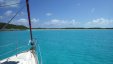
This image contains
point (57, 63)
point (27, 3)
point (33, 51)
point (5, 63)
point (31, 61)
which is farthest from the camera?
point (57, 63)

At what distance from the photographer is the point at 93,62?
707 inches

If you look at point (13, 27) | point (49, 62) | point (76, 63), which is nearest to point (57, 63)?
point (49, 62)

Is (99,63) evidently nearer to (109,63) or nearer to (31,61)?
(109,63)

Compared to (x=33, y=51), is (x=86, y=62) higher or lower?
lower

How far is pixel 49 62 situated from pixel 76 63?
3.32 metres

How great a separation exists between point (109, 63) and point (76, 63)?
4.13 m

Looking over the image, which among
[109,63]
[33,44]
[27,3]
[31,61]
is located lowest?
[109,63]

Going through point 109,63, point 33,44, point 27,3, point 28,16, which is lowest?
point 109,63

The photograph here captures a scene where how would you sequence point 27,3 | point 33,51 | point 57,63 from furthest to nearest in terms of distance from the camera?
1. point 57,63
2. point 33,51
3. point 27,3

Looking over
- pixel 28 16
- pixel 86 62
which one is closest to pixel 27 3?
pixel 28 16

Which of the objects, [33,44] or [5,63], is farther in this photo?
[33,44]

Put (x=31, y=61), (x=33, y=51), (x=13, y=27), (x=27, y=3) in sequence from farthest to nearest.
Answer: (x=13, y=27)
(x=33, y=51)
(x=27, y=3)
(x=31, y=61)

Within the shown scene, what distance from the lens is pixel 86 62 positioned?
59.1 feet

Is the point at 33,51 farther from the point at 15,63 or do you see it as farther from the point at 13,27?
the point at 13,27
